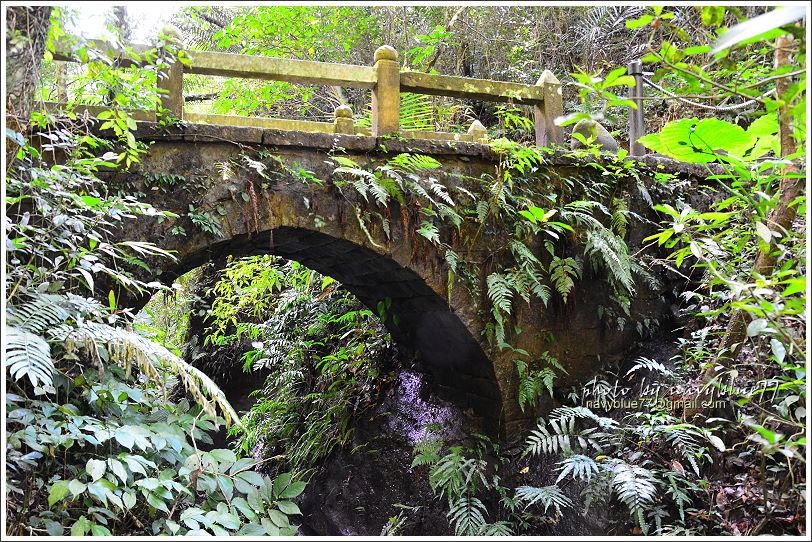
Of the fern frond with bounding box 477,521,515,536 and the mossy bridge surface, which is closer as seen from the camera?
the mossy bridge surface

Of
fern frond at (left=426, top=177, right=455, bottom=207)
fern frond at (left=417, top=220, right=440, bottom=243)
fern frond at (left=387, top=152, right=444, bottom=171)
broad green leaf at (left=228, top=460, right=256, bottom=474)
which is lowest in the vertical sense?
broad green leaf at (left=228, top=460, right=256, bottom=474)

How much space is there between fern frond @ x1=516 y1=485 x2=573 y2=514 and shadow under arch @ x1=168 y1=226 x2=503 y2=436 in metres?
0.77

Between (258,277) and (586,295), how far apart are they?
4.21 m

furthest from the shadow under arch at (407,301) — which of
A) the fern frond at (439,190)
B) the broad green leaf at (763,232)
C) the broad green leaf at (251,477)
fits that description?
the broad green leaf at (763,232)

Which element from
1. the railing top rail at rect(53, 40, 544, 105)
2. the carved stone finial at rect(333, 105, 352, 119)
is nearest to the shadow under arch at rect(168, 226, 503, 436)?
the railing top rail at rect(53, 40, 544, 105)

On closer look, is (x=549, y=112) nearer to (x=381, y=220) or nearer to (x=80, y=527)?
(x=381, y=220)

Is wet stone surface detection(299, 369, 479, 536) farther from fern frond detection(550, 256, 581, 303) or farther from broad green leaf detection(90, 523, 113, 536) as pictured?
broad green leaf detection(90, 523, 113, 536)

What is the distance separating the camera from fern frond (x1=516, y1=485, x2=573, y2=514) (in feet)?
15.2

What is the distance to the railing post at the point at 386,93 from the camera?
490cm

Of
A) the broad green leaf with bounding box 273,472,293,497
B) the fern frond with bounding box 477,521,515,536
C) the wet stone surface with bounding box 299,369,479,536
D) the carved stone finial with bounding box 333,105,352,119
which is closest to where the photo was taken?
the broad green leaf with bounding box 273,472,293,497

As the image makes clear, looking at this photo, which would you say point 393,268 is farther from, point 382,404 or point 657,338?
point 657,338

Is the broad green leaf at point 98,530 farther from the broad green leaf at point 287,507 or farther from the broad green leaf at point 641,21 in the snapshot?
the broad green leaf at point 641,21

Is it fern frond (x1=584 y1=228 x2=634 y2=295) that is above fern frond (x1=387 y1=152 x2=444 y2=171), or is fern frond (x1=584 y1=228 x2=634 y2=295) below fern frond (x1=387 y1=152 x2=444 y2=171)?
below

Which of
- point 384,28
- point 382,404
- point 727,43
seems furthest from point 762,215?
point 384,28
